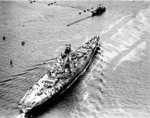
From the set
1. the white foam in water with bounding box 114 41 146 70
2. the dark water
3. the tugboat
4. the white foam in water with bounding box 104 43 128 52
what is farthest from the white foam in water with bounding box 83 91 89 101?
the tugboat

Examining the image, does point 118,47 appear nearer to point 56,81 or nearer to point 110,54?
point 110,54

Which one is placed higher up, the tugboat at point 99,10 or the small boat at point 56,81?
the tugboat at point 99,10

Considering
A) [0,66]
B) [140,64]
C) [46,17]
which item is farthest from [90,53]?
[46,17]

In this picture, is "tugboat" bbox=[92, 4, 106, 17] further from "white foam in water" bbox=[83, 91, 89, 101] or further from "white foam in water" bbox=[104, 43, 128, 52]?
"white foam in water" bbox=[83, 91, 89, 101]

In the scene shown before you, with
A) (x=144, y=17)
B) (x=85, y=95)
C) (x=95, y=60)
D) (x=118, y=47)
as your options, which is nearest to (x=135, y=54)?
(x=118, y=47)

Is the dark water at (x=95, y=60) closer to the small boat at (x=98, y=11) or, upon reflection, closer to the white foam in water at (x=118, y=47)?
the white foam in water at (x=118, y=47)

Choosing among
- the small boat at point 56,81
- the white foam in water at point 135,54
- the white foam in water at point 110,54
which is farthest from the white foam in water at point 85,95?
the white foam in water at point 110,54
